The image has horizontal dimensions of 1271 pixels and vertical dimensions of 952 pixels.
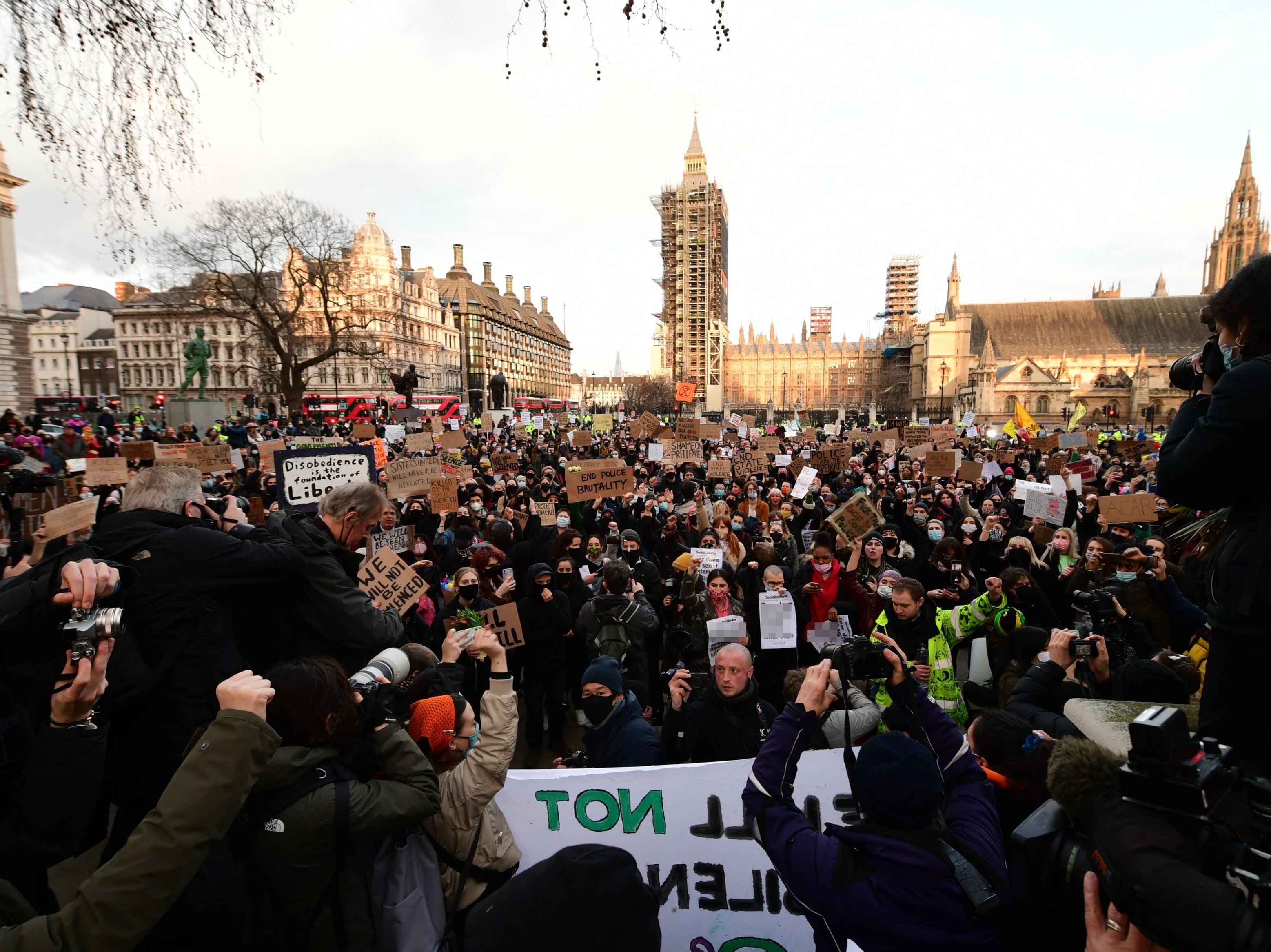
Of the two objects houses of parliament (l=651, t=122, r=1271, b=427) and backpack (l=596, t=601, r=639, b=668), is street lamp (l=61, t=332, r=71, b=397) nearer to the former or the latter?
houses of parliament (l=651, t=122, r=1271, b=427)

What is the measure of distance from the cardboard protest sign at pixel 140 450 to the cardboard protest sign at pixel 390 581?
808 centimetres

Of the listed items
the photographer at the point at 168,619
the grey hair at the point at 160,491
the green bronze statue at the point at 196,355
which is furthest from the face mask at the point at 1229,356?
the green bronze statue at the point at 196,355

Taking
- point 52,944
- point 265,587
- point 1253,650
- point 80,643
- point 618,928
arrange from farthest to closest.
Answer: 1. point 265,587
2. point 80,643
3. point 1253,650
4. point 618,928
5. point 52,944

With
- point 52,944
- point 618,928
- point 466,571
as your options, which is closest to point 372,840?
point 52,944

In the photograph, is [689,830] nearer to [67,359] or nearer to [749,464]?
[749,464]

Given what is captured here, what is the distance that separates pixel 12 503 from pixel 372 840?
5.61 metres

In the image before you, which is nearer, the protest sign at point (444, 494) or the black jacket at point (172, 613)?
the black jacket at point (172, 613)

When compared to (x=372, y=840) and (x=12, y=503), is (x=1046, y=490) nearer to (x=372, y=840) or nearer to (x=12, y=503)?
(x=372, y=840)

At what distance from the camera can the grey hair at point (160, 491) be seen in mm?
2285

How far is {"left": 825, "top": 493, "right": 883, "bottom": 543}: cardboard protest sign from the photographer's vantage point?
642 centimetres

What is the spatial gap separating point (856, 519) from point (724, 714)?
3.88 meters

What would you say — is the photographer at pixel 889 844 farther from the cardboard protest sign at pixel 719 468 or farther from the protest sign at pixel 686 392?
the protest sign at pixel 686 392

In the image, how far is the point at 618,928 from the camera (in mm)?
1288

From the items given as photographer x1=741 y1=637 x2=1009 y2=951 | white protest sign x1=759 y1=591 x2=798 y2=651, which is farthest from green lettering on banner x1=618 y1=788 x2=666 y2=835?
white protest sign x1=759 y1=591 x2=798 y2=651
